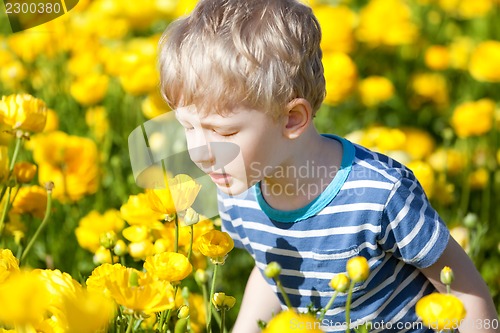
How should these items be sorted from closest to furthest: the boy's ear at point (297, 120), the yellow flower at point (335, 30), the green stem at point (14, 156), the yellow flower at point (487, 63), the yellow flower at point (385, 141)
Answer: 1. the boy's ear at point (297, 120)
2. the green stem at point (14, 156)
3. the yellow flower at point (385, 141)
4. the yellow flower at point (487, 63)
5. the yellow flower at point (335, 30)

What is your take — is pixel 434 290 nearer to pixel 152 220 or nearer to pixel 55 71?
Result: pixel 152 220

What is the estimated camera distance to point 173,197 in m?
1.22

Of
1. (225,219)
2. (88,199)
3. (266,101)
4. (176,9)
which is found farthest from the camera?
(176,9)

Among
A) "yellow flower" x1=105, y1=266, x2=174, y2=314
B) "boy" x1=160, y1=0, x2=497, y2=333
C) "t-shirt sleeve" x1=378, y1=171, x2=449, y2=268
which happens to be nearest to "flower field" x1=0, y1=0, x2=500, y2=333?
"yellow flower" x1=105, y1=266, x2=174, y2=314

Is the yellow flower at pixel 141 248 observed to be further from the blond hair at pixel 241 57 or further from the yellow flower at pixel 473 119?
the yellow flower at pixel 473 119

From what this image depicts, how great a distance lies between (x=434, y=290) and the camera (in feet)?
4.45

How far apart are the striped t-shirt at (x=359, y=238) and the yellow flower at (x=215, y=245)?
6.3 inches

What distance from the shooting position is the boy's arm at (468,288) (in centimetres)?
125

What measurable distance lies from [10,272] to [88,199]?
97 cm

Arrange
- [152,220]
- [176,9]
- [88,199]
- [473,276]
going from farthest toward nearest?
[176,9], [88,199], [152,220], [473,276]

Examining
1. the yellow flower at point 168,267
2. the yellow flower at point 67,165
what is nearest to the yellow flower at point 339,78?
the yellow flower at point 67,165

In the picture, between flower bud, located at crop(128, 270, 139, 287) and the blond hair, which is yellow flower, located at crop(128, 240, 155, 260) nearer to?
the blond hair

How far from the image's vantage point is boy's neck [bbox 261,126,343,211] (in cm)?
125

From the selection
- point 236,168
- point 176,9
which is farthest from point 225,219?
point 176,9
